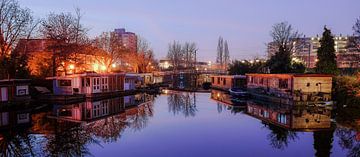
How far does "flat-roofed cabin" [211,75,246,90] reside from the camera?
50719 mm

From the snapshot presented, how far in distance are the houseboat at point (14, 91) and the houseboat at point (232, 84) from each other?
84.8ft

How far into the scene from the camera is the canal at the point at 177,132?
14672 millimetres

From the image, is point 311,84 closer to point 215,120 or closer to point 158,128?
point 215,120

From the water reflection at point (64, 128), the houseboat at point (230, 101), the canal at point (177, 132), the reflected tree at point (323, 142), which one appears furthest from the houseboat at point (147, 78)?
the reflected tree at point (323, 142)

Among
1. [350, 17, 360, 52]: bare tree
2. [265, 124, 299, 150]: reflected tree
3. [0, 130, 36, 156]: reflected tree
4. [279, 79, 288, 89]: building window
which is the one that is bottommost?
[265, 124, 299, 150]: reflected tree

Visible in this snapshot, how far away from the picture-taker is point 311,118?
23.3 m

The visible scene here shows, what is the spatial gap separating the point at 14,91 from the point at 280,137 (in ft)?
81.7

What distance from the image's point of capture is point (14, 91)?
29812 millimetres

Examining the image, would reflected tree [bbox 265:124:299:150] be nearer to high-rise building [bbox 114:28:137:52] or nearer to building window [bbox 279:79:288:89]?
building window [bbox 279:79:288:89]

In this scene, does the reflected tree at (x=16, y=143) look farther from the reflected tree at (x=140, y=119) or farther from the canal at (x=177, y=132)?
the reflected tree at (x=140, y=119)

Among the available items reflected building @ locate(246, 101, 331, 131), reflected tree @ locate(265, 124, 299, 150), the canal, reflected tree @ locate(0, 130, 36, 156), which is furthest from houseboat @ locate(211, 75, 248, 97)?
reflected tree @ locate(0, 130, 36, 156)

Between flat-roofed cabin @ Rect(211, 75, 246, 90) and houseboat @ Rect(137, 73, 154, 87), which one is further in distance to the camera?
houseboat @ Rect(137, 73, 154, 87)

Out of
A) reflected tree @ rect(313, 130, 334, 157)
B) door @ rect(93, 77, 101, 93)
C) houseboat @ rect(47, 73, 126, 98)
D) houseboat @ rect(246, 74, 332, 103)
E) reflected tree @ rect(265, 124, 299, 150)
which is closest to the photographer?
reflected tree @ rect(313, 130, 334, 157)

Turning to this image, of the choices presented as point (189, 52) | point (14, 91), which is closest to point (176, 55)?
point (189, 52)
